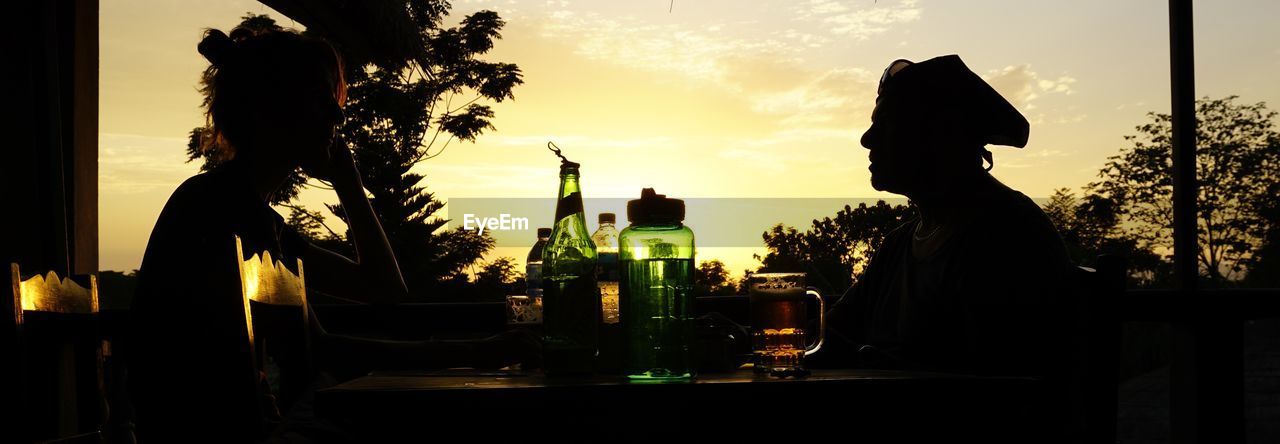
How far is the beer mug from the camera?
132 centimetres

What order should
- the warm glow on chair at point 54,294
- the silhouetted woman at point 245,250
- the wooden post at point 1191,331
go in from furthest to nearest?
the wooden post at point 1191,331 < the warm glow on chair at point 54,294 < the silhouetted woman at point 245,250

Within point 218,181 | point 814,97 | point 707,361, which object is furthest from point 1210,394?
point 814,97

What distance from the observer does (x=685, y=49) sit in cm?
497

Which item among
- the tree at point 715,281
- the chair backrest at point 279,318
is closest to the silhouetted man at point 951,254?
the tree at point 715,281

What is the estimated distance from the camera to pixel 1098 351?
1393 millimetres

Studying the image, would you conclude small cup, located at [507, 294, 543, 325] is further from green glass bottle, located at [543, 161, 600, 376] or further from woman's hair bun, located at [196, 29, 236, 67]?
woman's hair bun, located at [196, 29, 236, 67]

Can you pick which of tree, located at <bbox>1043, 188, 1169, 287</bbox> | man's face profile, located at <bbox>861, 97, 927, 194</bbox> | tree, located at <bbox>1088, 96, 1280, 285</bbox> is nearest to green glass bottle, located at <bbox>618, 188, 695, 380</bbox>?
man's face profile, located at <bbox>861, 97, 927, 194</bbox>

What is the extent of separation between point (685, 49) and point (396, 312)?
3.03m

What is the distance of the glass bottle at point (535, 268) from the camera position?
184 cm

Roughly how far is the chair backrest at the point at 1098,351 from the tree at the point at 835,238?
3.75 meters

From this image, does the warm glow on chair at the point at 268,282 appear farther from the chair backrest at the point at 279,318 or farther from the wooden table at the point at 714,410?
the wooden table at the point at 714,410

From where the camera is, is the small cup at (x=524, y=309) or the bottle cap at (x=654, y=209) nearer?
the bottle cap at (x=654, y=209)

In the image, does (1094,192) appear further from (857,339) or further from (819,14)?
(857,339)

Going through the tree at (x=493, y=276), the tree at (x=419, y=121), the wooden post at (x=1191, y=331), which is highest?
the tree at (x=419, y=121)
